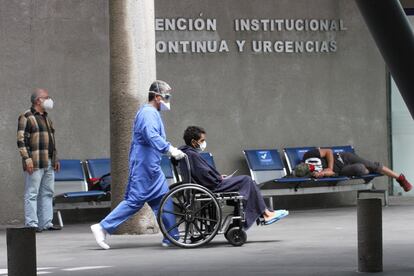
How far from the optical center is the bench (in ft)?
64.4

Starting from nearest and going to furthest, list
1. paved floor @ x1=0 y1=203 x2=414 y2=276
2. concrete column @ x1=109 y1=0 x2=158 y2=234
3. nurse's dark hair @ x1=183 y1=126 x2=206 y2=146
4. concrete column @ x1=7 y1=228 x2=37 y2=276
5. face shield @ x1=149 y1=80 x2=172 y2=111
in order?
concrete column @ x1=7 y1=228 x2=37 y2=276, paved floor @ x1=0 y1=203 x2=414 y2=276, face shield @ x1=149 y1=80 x2=172 y2=111, nurse's dark hair @ x1=183 y1=126 x2=206 y2=146, concrete column @ x1=109 y1=0 x2=158 y2=234

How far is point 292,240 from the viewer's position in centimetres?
1447

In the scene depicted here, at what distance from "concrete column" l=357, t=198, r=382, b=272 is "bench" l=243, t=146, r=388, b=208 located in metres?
8.61

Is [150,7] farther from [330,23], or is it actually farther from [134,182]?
[330,23]

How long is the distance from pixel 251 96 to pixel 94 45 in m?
2.97

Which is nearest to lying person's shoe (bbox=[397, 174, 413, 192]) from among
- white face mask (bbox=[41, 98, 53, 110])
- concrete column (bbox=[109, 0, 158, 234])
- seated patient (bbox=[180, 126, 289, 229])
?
concrete column (bbox=[109, 0, 158, 234])

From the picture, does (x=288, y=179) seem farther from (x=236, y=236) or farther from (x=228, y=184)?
(x=236, y=236)

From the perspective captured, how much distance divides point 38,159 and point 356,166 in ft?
18.4

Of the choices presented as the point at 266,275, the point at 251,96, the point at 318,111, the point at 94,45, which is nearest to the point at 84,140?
the point at 94,45

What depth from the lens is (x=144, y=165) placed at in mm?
14062

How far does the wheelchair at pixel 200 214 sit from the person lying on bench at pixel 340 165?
5.93 m

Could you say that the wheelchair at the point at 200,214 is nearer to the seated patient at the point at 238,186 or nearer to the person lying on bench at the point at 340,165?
the seated patient at the point at 238,186

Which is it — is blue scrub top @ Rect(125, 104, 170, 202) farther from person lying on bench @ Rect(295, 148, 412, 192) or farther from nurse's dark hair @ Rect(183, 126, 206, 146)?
person lying on bench @ Rect(295, 148, 412, 192)

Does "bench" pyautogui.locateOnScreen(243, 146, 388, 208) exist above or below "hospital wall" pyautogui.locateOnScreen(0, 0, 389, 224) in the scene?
below
